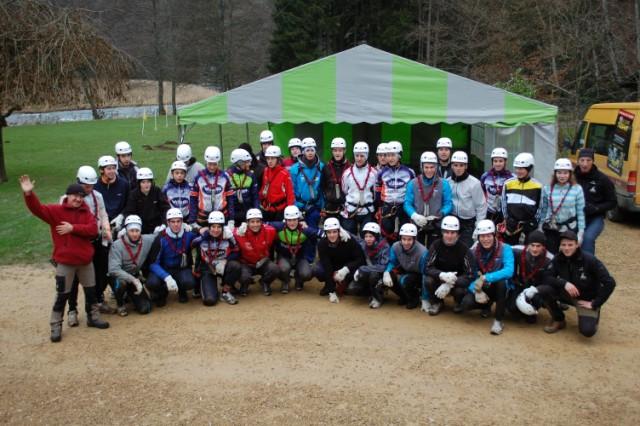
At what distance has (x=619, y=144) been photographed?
35.0 feet

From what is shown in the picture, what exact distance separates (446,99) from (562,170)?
2801 millimetres

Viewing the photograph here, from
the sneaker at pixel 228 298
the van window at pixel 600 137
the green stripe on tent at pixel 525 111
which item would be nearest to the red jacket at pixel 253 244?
the sneaker at pixel 228 298

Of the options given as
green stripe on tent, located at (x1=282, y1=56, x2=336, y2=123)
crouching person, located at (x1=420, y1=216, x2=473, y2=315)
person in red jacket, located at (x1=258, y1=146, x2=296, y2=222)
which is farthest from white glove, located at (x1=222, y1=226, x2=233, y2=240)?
green stripe on tent, located at (x1=282, y1=56, x2=336, y2=123)

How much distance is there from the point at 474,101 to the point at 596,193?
260cm

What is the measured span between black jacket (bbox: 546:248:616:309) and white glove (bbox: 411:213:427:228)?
1528mm

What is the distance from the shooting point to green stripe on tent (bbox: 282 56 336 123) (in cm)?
902

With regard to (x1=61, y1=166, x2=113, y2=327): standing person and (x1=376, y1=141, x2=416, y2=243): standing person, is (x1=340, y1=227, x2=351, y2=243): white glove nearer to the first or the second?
(x1=376, y1=141, x2=416, y2=243): standing person

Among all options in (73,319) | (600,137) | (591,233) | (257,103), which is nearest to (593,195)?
(591,233)

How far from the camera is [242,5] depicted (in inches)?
1873

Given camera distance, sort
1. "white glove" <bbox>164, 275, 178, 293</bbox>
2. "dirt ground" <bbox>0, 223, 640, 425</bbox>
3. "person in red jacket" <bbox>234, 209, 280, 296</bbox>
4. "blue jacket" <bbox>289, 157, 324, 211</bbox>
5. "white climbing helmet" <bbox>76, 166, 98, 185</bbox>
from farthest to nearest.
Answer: "blue jacket" <bbox>289, 157, 324, 211</bbox>, "person in red jacket" <bbox>234, 209, 280, 296</bbox>, "white glove" <bbox>164, 275, 178, 293</bbox>, "white climbing helmet" <bbox>76, 166, 98, 185</bbox>, "dirt ground" <bbox>0, 223, 640, 425</bbox>

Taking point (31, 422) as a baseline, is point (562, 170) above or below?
above

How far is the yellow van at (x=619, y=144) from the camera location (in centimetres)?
1019

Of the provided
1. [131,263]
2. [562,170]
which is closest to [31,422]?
[131,263]

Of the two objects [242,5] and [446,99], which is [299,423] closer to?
[446,99]
